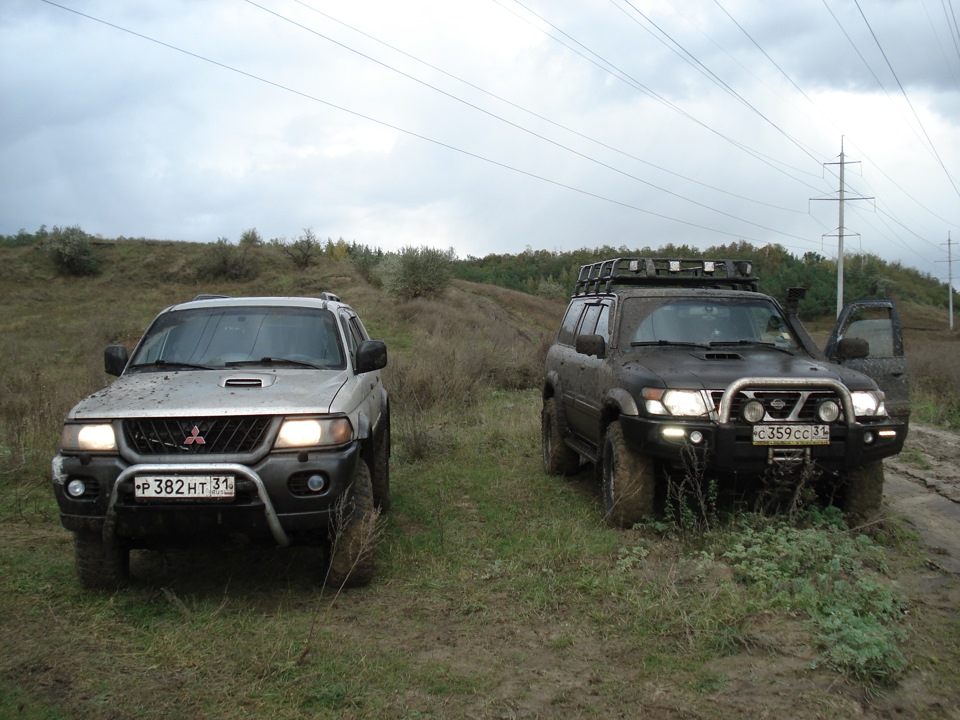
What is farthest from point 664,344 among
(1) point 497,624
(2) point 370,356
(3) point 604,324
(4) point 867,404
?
(1) point 497,624

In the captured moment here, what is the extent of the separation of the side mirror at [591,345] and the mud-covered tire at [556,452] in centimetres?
161

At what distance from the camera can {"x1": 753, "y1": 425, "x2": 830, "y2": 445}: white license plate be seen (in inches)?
206

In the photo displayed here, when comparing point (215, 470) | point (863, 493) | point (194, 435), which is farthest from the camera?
point (863, 493)

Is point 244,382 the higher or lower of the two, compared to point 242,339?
lower

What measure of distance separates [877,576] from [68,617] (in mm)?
4542

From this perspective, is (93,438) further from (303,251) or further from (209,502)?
(303,251)

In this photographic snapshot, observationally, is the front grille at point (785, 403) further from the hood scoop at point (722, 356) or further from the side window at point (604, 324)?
the side window at point (604, 324)

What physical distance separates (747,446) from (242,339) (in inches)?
136

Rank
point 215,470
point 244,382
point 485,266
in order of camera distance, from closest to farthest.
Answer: point 215,470
point 244,382
point 485,266

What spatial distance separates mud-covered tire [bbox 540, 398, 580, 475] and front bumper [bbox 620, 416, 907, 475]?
2567 millimetres

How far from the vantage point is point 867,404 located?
217 inches

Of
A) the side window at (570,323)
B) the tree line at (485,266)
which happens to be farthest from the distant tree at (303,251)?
the side window at (570,323)

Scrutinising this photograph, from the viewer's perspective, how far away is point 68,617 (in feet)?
14.3

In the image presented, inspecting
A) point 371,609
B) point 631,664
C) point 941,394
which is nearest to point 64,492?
point 371,609
